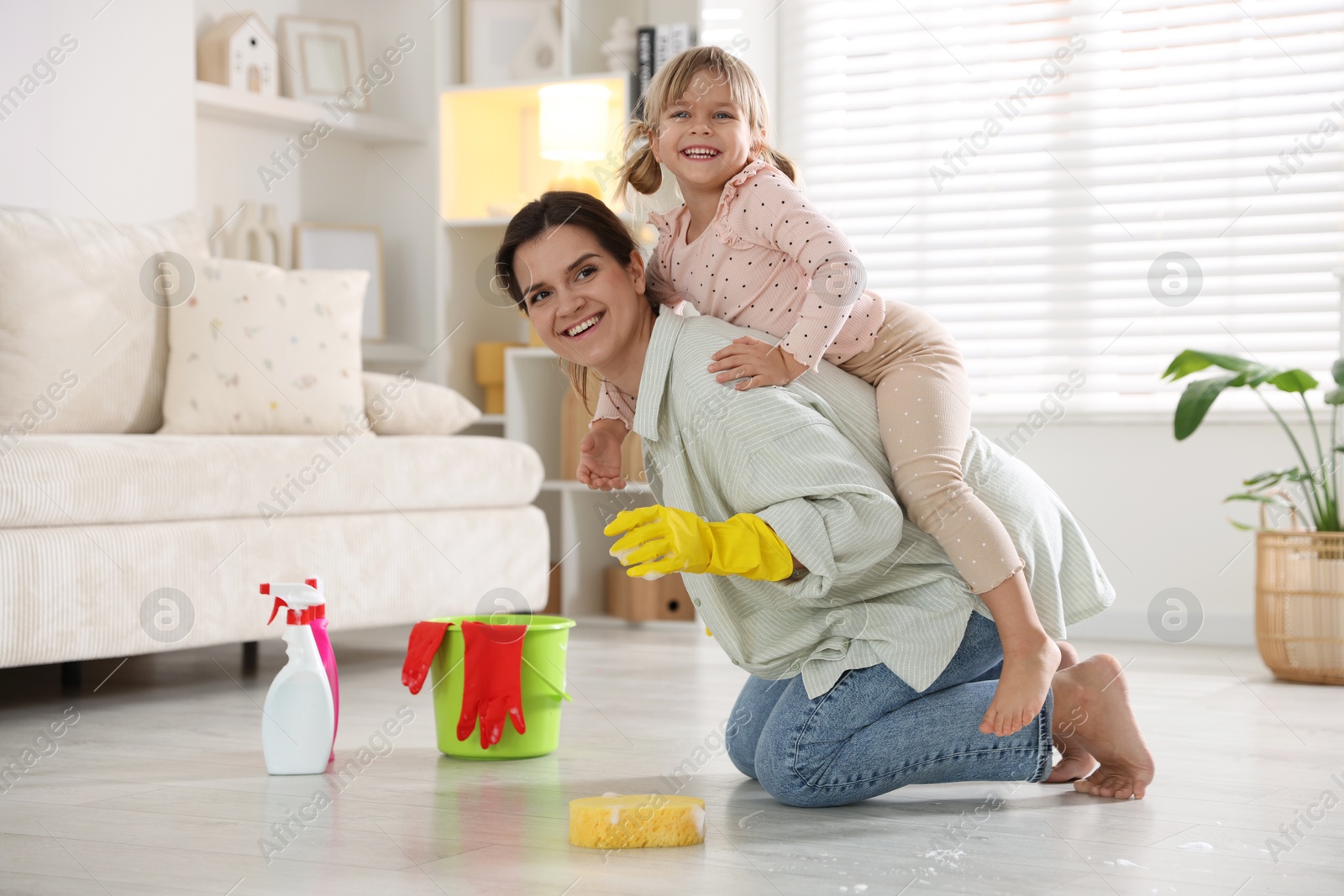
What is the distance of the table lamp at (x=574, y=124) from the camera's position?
336 centimetres

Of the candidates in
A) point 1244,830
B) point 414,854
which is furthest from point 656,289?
point 1244,830

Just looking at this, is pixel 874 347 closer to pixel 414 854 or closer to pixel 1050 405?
pixel 414 854

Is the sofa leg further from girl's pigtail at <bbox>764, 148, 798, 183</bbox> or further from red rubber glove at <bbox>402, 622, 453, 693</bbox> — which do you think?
girl's pigtail at <bbox>764, 148, 798, 183</bbox>

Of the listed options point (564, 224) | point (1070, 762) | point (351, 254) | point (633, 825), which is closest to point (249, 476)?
point (564, 224)

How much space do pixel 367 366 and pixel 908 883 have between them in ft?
9.25

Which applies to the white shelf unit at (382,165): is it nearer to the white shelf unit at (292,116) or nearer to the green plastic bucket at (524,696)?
the white shelf unit at (292,116)

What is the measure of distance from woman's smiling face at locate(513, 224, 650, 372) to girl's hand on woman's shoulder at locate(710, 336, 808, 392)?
0.14m

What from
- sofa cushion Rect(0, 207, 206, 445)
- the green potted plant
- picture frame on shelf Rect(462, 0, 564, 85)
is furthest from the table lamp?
the green potted plant

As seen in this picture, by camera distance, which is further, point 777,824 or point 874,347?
point 874,347

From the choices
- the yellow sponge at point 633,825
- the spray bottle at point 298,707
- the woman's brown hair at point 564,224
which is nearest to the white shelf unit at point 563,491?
the spray bottle at point 298,707

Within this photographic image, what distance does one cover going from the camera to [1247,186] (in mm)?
3107

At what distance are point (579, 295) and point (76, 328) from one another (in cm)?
144

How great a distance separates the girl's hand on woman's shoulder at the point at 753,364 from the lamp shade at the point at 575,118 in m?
2.08

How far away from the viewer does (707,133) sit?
157 centimetres
